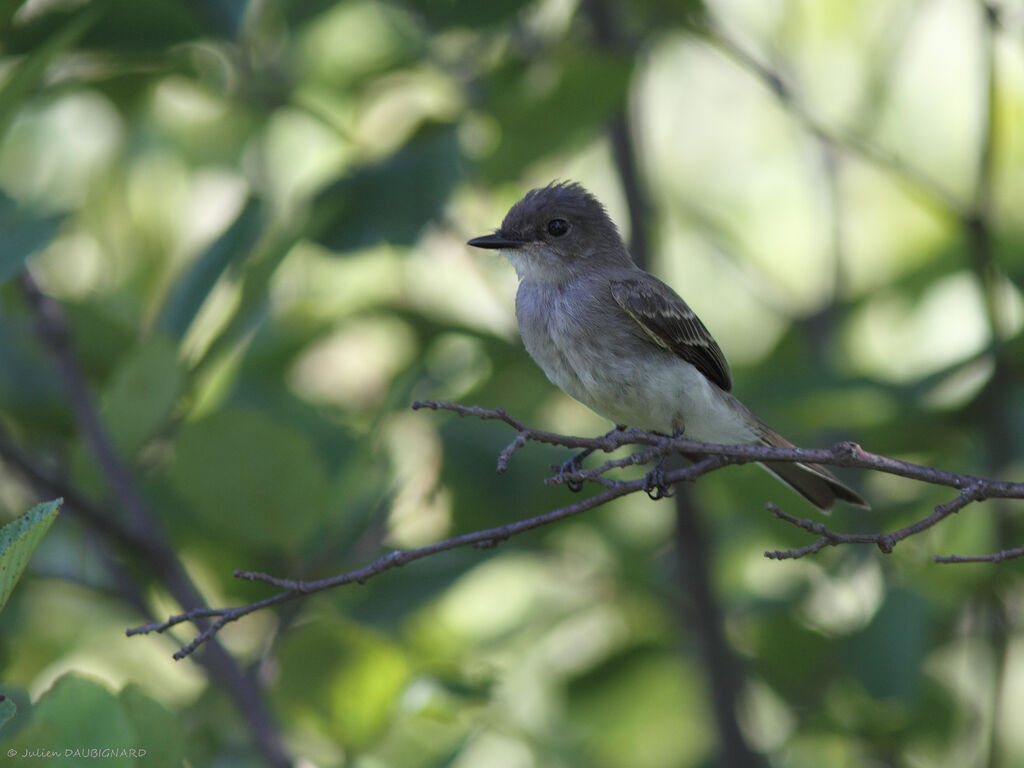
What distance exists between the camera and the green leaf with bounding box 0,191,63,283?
2443 mm

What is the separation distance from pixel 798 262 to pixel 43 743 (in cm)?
331

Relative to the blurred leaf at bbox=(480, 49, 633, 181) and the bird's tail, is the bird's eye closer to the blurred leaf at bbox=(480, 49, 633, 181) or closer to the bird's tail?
the blurred leaf at bbox=(480, 49, 633, 181)

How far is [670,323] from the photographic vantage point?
12.1 ft

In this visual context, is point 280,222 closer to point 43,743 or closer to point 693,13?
point 693,13

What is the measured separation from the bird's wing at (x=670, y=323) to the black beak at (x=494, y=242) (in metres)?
0.32

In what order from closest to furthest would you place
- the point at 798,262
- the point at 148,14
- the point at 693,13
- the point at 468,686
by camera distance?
the point at 468,686 → the point at 148,14 → the point at 693,13 → the point at 798,262

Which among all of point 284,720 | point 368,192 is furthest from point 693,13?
point 284,720

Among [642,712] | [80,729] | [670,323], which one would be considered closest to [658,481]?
[670,323]

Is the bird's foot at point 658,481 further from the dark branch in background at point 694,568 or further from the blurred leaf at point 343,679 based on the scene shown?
the blurred leaf at point 343,679

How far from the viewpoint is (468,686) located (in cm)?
285

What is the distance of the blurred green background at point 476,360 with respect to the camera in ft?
9.99

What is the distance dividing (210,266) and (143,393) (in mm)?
386

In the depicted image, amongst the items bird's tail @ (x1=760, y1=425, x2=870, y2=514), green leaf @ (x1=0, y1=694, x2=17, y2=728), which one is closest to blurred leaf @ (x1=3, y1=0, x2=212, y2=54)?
green leaf @ (x1=0, y1=694, x2=17, y2=728)

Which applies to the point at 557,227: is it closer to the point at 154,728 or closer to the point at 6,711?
the point at 154,728
